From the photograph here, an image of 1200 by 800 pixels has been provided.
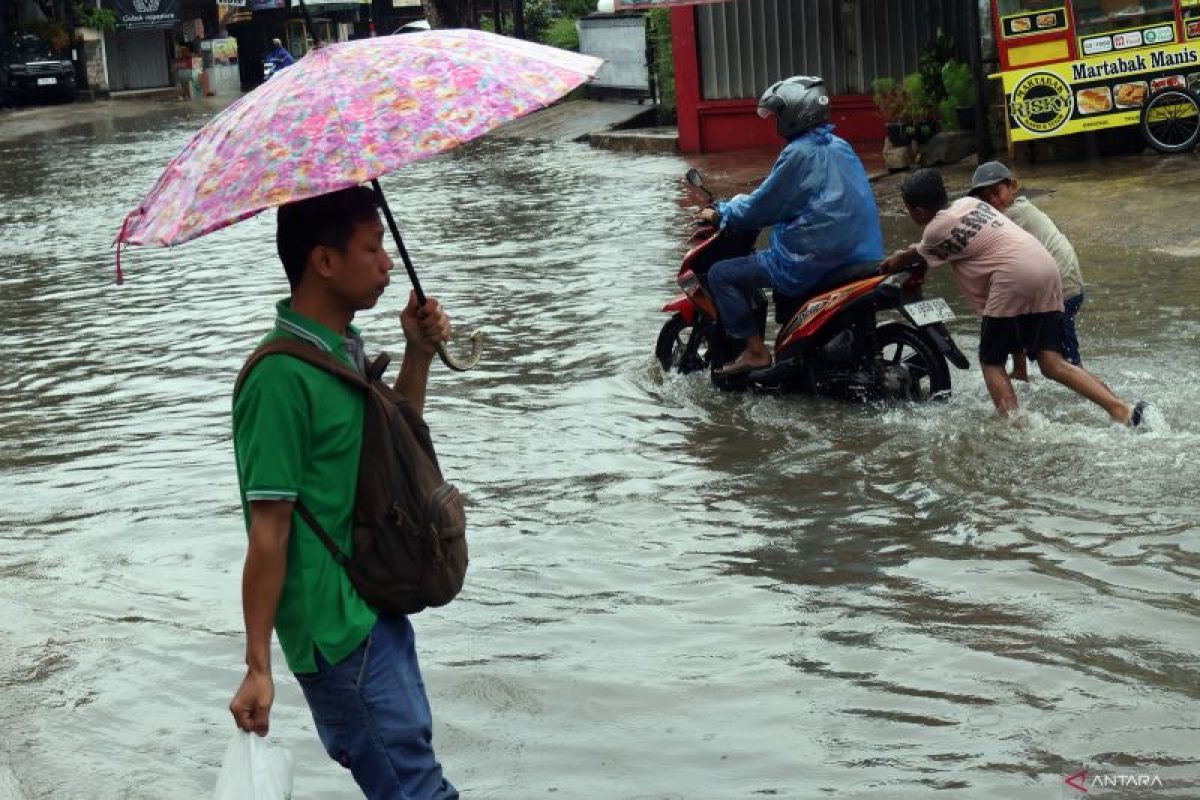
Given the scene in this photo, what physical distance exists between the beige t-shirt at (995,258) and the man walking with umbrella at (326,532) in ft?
14.9

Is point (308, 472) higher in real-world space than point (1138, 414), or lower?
higher

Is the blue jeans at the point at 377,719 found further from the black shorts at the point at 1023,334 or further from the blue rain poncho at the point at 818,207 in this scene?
the blue rain poncho at the point at 818,207

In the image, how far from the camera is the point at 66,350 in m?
11.9

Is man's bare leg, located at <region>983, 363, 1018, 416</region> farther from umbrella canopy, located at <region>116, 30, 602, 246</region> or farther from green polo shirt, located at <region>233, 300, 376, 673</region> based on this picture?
green polo shirt, located at <region>233, 300, 376, 673</region>

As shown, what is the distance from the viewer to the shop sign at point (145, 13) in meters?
51.7

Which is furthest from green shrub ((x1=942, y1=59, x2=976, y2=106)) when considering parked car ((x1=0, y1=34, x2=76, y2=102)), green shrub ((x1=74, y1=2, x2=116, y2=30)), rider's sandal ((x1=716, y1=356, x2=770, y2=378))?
green shrub ((x1=74, y1=2, x2=116, y2=30))

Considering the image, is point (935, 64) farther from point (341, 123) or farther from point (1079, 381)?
point (341, 123)

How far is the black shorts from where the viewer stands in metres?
7.43

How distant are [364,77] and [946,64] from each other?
1446 cm

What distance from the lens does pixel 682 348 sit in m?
9.76

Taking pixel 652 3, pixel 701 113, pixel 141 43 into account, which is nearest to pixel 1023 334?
pixel 652 3

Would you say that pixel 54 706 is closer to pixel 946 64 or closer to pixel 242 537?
pixel 242 537

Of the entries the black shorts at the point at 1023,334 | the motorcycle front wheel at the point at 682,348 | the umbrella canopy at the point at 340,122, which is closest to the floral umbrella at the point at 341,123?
the umbrella canopy at the point at 340,122

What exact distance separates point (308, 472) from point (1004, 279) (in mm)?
4804
